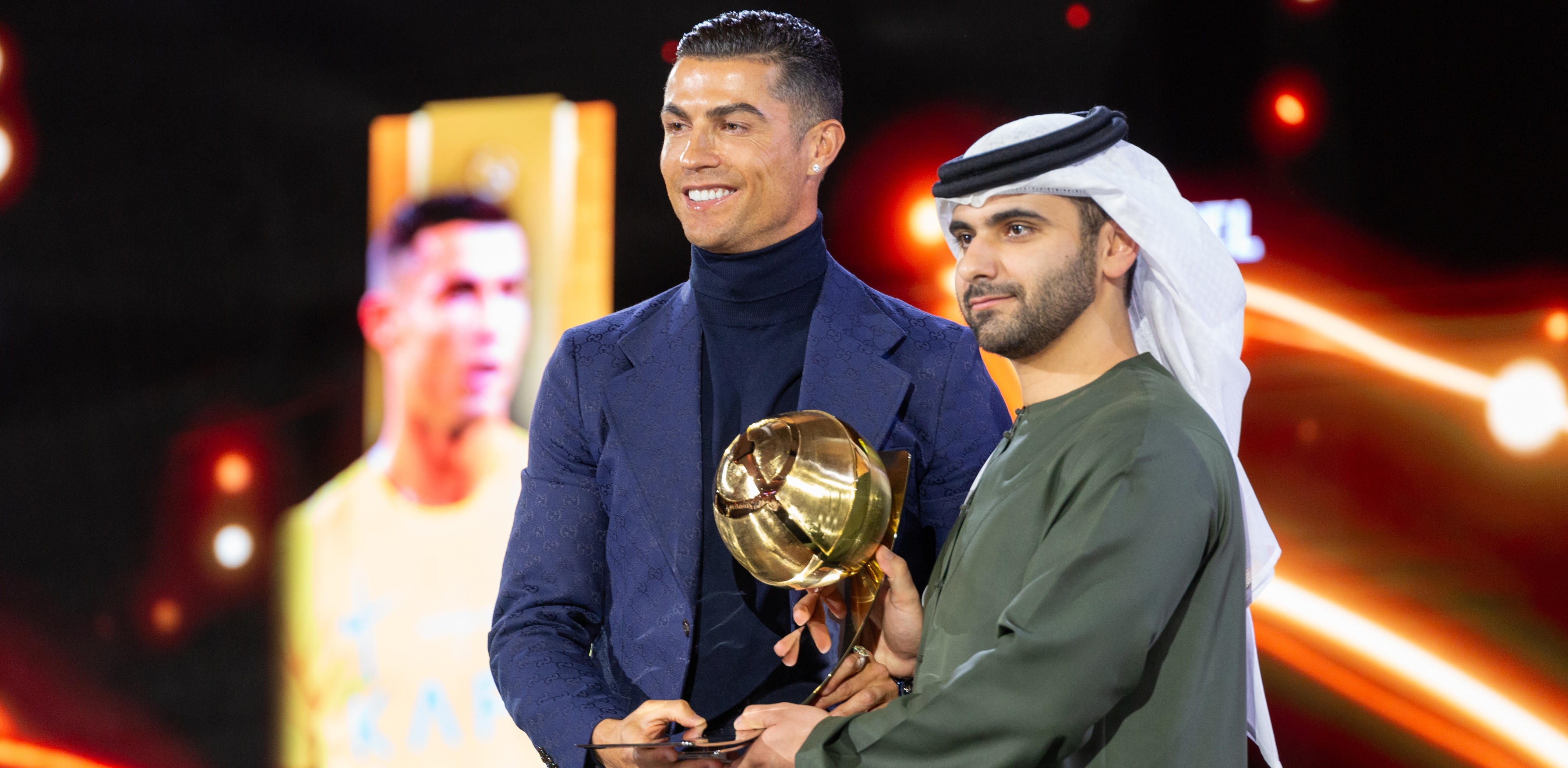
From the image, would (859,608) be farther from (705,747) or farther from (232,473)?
(232,473)

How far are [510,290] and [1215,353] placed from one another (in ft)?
9.43

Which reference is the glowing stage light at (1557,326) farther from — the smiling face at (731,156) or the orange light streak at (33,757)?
the orange light streak at (33,757)

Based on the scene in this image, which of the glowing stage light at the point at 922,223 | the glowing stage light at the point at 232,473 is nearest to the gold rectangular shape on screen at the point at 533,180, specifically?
the glowing stage light at the point at 232,473

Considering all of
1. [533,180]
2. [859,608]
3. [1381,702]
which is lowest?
[1381,702]

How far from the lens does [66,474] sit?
4738mm

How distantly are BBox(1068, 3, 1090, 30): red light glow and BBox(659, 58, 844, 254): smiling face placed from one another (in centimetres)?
164

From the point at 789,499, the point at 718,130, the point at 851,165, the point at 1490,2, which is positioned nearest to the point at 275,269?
the point at 851,165

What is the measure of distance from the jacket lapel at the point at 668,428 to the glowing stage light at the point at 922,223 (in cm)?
156

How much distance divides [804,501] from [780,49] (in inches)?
32.1

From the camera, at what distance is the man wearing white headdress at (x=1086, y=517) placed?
1282 millimetres

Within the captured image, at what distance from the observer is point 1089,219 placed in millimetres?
1567

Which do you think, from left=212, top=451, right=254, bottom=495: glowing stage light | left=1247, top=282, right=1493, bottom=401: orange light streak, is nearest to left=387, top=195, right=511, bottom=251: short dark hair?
left=212, top=451, right=254, bottom=495: glowing stage light

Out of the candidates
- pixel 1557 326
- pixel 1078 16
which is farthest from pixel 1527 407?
pixel 1078 16

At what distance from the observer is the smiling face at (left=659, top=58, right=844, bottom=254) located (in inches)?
76.9
